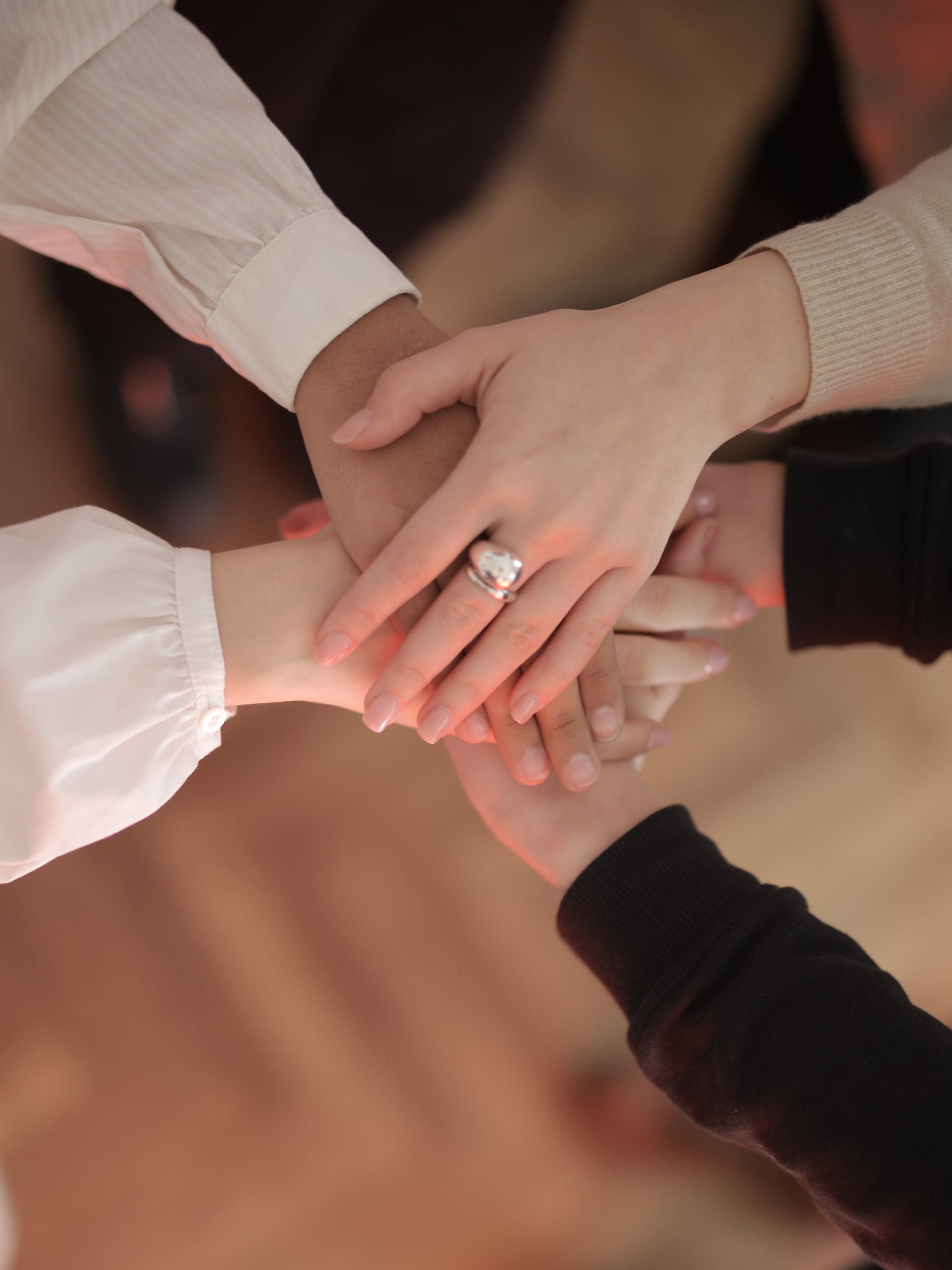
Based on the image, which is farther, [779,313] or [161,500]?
[161,500]

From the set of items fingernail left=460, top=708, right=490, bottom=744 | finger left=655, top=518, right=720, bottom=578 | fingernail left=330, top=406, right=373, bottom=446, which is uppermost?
fingernail left=330, top=406, right=373, bottom=446

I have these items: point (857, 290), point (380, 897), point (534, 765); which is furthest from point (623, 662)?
point (380, 897)

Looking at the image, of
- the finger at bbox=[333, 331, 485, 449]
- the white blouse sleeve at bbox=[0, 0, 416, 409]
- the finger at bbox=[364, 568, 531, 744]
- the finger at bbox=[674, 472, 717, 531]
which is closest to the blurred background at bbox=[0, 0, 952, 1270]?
the white blouse sleeve at bbox=[0, 0, 416, 409]

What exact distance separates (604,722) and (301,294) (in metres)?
0.44

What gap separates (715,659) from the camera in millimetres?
973

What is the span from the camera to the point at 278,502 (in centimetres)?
143

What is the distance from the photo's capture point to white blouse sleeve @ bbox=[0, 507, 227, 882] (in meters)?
0.71

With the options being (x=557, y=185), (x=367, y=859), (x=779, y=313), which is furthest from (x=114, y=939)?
(x=557, y=185)

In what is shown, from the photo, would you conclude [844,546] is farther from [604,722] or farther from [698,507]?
[604,722]

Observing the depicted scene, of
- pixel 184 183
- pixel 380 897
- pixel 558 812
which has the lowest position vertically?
pixel 380 897

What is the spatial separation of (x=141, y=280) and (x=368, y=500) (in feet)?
1.04

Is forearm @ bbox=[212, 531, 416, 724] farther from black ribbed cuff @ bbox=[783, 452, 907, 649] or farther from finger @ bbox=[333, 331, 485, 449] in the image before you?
black ribbed cuff @ bbox=[783, 452, 907, 649]

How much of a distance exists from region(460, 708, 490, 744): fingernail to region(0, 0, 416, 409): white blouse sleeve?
319 millimetres

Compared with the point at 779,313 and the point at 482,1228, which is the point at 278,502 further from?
the point at 482,1228
